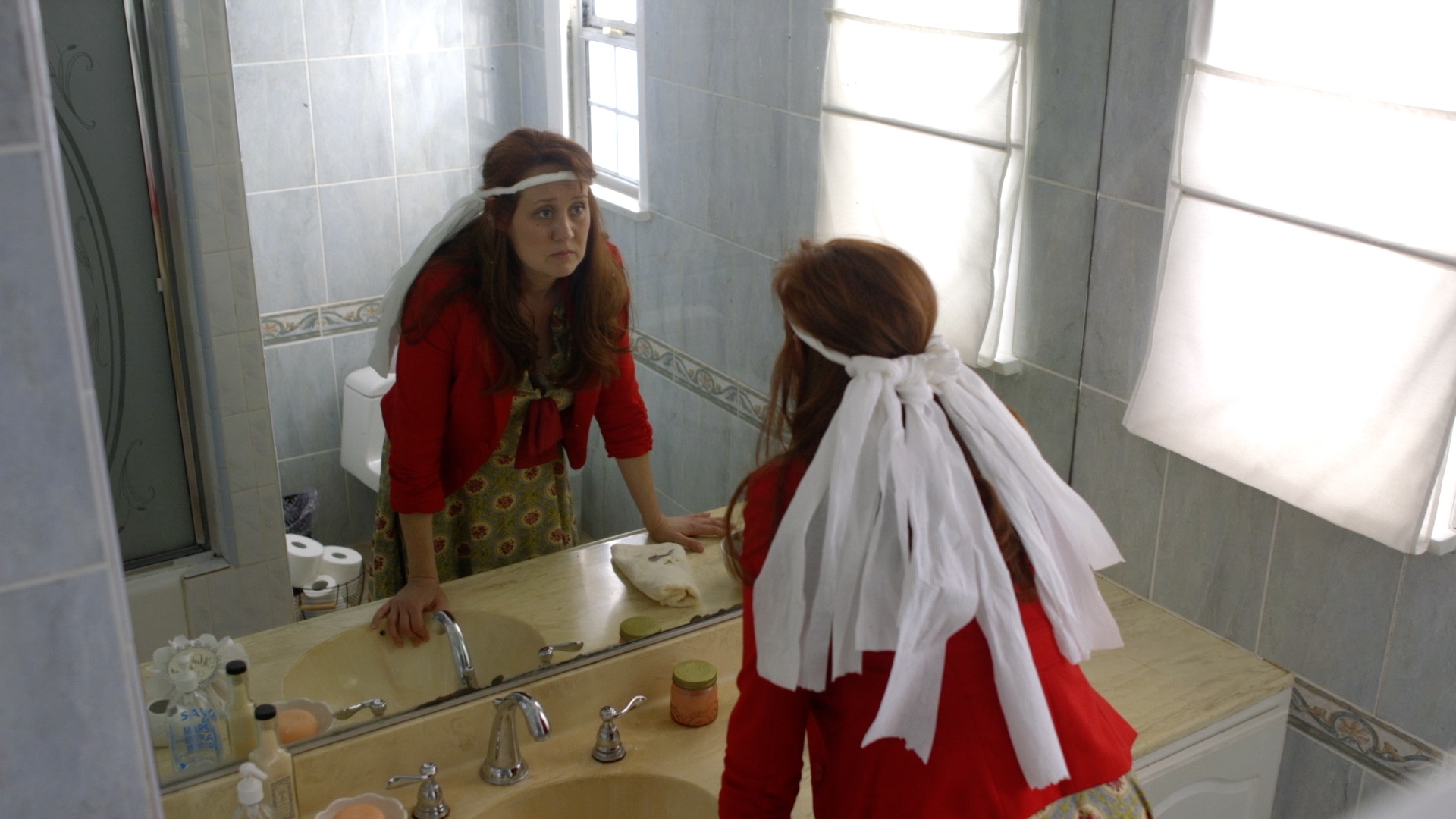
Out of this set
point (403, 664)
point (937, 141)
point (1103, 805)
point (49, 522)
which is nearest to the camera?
point (49, 522)

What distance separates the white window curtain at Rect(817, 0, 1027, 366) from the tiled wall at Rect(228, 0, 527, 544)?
56cm

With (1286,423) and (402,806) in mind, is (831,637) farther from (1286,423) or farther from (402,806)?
(1286,423)

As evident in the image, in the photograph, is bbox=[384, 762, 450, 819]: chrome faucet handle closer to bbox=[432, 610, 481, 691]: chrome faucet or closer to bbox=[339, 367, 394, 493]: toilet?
bbox=[432, 610, 481, 691]: chrome faucet

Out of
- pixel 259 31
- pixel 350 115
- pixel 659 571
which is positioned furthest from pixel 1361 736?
pixel 259 31

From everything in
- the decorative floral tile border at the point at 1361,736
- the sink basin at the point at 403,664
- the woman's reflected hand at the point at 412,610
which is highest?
the woman's reflected hand at the point at 412,610

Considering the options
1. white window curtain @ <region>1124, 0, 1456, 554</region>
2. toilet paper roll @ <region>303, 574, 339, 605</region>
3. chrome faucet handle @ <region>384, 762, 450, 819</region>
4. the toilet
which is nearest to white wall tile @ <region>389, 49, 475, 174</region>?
the toilet

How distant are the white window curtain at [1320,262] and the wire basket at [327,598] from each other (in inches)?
48.0

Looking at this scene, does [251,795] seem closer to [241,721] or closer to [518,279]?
[241,721]

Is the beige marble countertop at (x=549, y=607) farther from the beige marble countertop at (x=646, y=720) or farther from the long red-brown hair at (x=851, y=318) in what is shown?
the long red-brown hair at (x=851, y=318)

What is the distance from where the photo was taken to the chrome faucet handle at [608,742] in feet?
5.15

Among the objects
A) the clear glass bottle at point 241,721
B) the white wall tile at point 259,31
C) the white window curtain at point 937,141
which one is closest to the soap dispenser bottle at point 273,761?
the clear glass bottle at point 241,721

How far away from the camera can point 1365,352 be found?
162 cm

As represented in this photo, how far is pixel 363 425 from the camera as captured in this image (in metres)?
1.39

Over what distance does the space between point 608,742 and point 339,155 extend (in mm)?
776
